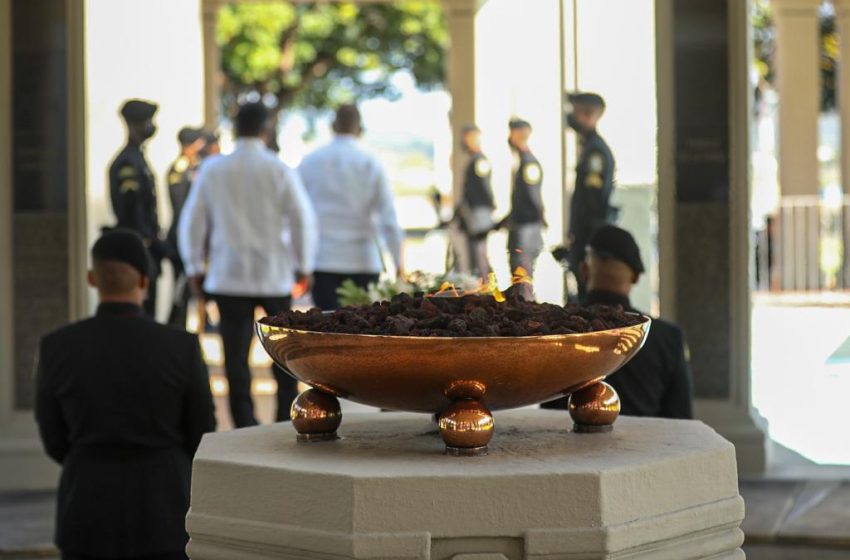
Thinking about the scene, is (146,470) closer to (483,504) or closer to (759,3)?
(483,504)

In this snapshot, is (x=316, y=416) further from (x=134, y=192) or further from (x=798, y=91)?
(x=798, y=91)

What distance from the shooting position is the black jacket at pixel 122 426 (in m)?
3.97

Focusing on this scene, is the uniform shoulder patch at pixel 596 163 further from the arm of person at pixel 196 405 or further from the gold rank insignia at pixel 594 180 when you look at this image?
the arm of person at pixel 196 405

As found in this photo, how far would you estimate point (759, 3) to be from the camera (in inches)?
1038

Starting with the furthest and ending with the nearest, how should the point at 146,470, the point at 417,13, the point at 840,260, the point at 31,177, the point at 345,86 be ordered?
the point at 345,86
the point at 417,13
the point at 840,260
the point at 31,177
the point at 146,470

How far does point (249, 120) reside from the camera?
24.5ft

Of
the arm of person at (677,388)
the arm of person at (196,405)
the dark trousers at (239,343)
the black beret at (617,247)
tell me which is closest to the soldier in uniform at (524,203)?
the dark trousers at (239,343)

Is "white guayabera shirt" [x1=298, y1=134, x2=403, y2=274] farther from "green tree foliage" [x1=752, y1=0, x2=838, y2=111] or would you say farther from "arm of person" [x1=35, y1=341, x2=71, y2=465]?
"green tree foliage" [x1=752, y1=0, x2=838, y2=111]

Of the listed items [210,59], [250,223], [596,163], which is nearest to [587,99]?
[596,163]

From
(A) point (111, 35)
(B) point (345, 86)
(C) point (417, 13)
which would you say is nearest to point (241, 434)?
(A) point (111, 35)

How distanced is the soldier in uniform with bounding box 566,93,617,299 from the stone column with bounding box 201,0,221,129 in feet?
22.7

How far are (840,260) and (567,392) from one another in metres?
15.4

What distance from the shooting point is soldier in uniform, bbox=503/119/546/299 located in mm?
9883

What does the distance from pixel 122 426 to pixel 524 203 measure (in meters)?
6.84
